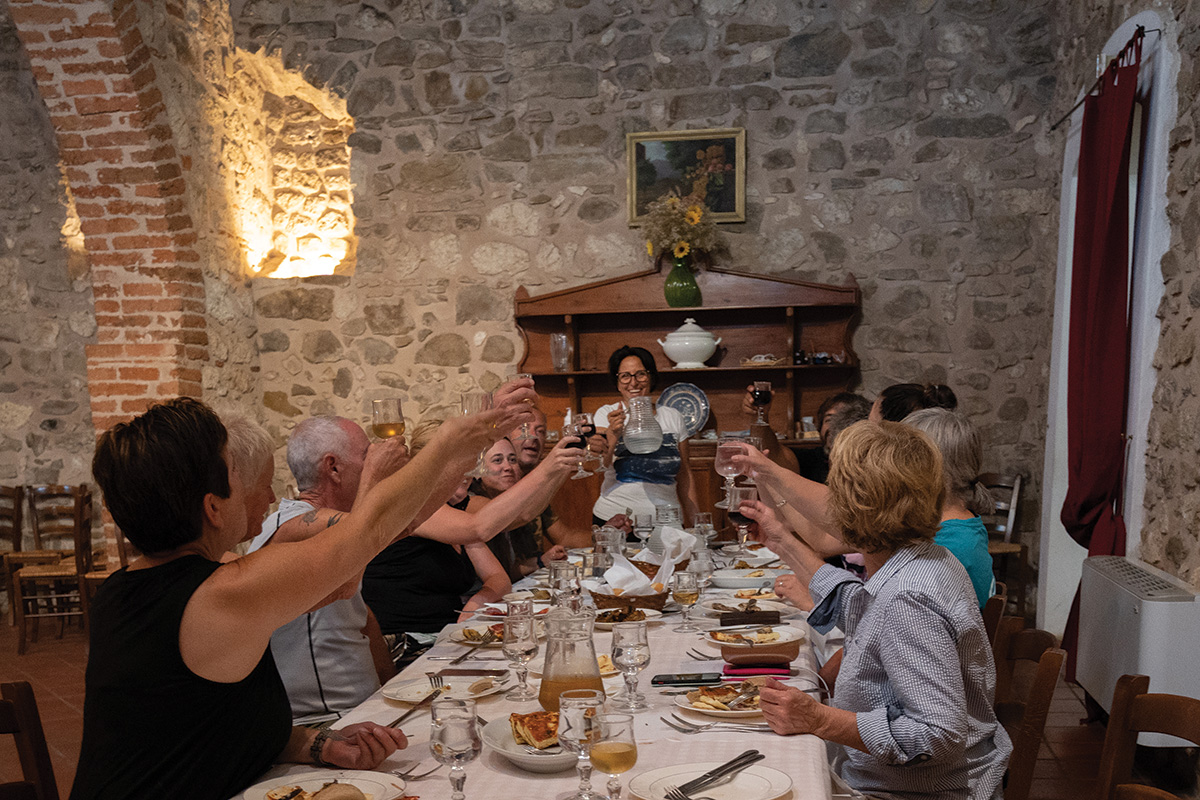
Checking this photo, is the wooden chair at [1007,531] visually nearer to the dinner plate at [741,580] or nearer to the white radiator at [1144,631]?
the white radiator at [1144,631]

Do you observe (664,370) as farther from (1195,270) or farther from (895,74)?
(1195,270)

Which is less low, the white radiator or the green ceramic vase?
the green ceramic vase

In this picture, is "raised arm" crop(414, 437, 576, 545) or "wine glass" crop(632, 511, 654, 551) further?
"wine glass" crop(632, 511, 654, 551)

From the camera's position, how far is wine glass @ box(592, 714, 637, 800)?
1.29 meters

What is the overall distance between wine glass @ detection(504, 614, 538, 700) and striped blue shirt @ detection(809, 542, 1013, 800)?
610 millimetres

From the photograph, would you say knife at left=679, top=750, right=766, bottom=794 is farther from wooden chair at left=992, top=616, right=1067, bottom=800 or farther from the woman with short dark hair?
wooden chair at left=992, top=616, right=1067, bottom=800

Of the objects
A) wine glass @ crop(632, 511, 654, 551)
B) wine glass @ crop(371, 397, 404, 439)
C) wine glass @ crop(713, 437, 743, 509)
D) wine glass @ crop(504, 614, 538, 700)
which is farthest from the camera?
wine glass @ crop(632, 511, 654, 551)

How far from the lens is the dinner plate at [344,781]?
4.74 feet

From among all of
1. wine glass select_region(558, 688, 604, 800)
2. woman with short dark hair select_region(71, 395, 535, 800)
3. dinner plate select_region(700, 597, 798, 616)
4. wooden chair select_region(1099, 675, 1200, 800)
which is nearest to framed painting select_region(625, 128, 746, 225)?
dinner plate select_region(700, 597, 798, 616)

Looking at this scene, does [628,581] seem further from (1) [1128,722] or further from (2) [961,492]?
(1) [1128,722]

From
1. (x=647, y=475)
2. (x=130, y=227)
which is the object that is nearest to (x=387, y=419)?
(x=647, y=475)

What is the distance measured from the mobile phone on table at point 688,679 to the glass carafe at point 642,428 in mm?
2054

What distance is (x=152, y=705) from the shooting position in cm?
143

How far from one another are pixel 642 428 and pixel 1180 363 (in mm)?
2041
